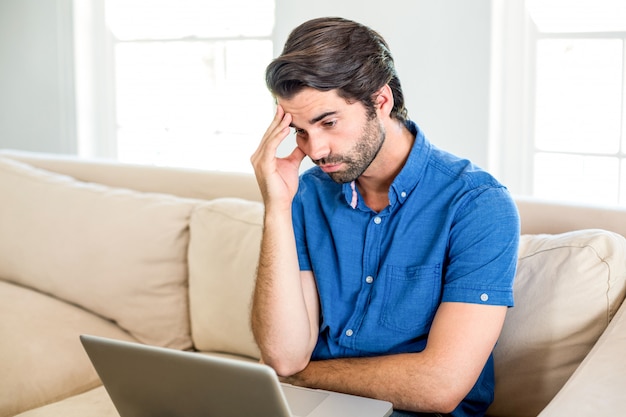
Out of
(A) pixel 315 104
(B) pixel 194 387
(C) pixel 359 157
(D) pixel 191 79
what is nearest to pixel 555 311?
(C) pixel 359 157

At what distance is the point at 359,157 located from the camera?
1738 mm

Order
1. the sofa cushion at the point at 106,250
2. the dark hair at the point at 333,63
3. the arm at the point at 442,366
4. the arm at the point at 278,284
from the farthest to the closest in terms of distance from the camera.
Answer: the sofa cushion at the point at 106,250 → the arm at the point at 278,284 → the dark hair at the point at 333,63 → the arm at the point at 442,366

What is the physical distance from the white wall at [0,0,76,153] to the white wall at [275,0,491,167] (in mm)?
1623

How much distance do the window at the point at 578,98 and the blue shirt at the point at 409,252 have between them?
1107mm

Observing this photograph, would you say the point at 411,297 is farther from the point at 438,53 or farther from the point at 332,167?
the point at 438,53

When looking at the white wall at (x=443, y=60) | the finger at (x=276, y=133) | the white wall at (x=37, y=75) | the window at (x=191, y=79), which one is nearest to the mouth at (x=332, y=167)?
the finger at (x=276, y=133)

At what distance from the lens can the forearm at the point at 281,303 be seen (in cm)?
179

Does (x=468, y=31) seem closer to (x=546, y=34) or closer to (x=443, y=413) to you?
(x=546, y=34)

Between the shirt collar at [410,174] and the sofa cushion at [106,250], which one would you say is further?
the sofa cushion at [106,250]

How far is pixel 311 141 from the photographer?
1.74 metres

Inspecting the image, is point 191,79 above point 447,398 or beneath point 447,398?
above

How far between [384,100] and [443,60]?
113 centimetres

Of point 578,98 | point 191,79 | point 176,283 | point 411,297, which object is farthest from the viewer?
point 191,79

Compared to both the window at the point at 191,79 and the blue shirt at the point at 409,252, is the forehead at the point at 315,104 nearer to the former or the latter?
the blue shirt at the point at 409,252
